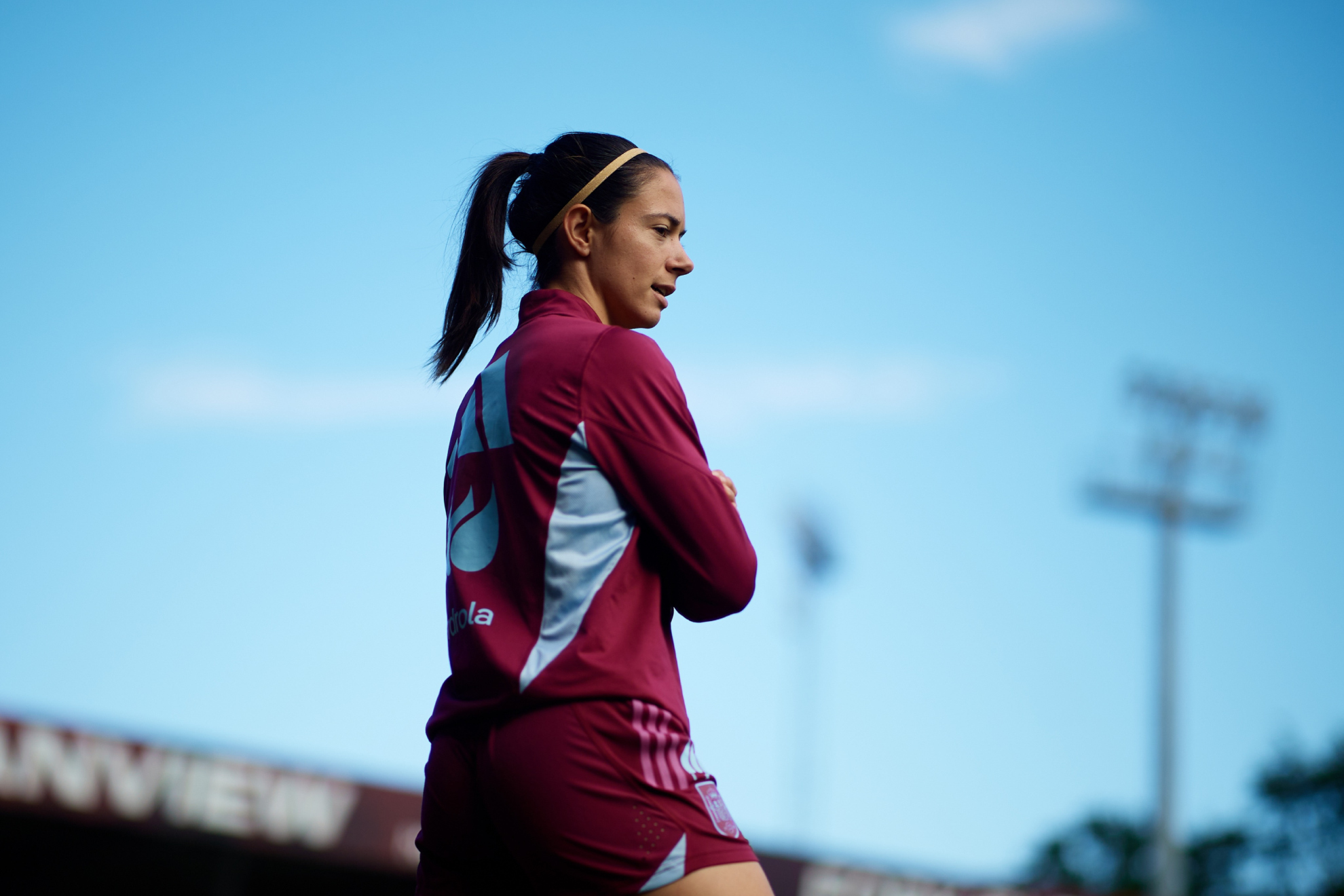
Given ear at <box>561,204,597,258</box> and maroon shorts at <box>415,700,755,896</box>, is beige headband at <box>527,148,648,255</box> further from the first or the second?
maroon shorts at <box>415,700,755,896</box>

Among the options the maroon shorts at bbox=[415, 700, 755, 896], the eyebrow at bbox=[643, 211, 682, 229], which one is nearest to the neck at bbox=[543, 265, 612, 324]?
the eyebrow at bbox=[643, 211, 682, 229]

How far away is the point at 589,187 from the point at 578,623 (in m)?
0.78

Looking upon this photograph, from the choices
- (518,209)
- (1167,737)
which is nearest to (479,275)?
(518,209)

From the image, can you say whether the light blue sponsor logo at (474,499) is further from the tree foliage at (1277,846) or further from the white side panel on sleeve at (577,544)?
the tree foliage at (1277,846)

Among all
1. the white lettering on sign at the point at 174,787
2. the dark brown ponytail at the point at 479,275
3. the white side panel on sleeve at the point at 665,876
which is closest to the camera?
the white side panel on sleeve at the point at 665,876

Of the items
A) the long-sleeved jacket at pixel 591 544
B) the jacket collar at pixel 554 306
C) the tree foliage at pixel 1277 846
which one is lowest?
the tree foliage at pixel 1277 846

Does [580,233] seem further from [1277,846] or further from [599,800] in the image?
[1277,846]

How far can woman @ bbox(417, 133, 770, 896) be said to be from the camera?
184cm

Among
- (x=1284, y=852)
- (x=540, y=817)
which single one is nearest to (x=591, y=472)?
(x=540, y=817)

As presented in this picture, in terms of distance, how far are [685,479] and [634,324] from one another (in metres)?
0.49

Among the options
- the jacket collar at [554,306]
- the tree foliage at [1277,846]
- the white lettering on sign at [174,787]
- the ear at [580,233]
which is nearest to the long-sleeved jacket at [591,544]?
the jacket collar at [554,306]

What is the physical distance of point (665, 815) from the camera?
185 cm

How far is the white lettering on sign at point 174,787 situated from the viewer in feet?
36.9

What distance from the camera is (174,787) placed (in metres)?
11.7
